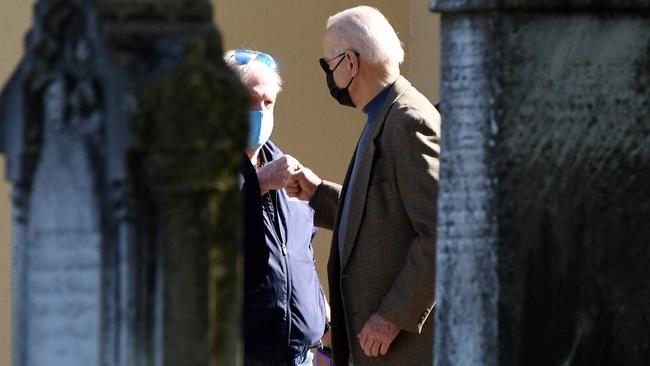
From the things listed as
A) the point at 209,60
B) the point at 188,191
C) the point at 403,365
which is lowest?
the point at 403,365

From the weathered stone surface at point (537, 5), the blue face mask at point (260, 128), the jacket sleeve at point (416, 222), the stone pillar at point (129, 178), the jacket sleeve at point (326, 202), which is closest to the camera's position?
the stone pillar at point (129, 178)

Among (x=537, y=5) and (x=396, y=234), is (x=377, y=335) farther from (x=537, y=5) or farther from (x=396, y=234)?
(x=537, y=5)

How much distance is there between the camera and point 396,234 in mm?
4504

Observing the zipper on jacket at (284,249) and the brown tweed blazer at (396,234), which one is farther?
the zipper on jacket at (284,249)

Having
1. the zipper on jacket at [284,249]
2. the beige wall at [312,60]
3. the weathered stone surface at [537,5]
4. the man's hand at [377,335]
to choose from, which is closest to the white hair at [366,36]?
the zipper on jacket at [284,249]

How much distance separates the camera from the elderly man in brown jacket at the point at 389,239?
4.41 metres

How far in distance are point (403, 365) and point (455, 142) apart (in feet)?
5.35

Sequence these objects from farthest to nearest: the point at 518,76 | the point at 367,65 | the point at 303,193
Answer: the point at 303,193 → the point at 367,65 → the point at 518,76

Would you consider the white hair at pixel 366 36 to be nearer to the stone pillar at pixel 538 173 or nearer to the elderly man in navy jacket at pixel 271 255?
the elderly man in navy jacket at pixel 271 255

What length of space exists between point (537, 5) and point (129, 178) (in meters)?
1.06

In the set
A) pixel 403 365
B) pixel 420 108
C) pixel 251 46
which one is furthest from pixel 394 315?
pixel 251 46

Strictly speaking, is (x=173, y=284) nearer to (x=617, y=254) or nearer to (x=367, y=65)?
(x=617, y=254)

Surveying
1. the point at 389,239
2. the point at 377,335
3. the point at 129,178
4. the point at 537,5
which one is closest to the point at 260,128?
the point at 389,239

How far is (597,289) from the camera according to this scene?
3070 mm
